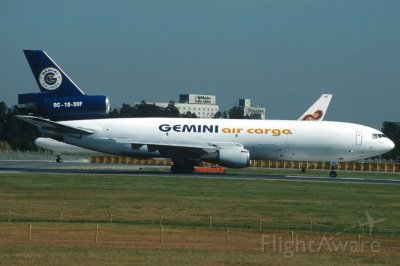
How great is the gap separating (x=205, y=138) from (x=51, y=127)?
12.2 m

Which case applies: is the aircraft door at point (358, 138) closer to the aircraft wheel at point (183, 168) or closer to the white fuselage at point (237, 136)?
the white fuselage at point (237, 136)

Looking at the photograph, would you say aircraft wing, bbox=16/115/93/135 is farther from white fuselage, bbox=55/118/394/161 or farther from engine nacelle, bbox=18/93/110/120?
engine nacelle, bbox=18/93/110/120

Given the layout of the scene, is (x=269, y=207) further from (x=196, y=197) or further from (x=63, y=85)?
(x=63, y=85)

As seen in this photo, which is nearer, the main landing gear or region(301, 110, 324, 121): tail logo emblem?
the main landing gear

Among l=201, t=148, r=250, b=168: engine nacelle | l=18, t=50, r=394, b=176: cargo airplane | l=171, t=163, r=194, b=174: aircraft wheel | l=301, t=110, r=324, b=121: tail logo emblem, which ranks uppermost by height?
l=301, t=110, r=324, b=121: tail logo emblem

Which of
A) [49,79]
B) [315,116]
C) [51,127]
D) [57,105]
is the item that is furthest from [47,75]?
[315,116]

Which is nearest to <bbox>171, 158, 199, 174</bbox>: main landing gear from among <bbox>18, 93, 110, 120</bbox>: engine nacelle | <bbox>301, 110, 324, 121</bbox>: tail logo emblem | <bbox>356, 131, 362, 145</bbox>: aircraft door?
<bbox>18, 93, 110, 120</bbox>: engine nacelle

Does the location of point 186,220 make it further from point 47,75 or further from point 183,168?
point 47,75

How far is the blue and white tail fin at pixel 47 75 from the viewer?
221ft

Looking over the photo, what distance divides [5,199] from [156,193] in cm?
918

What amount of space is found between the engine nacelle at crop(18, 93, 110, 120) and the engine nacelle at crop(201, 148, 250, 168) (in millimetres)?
11431

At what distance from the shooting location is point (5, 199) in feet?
139

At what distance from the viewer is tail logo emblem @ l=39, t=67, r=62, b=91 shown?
67.3 m

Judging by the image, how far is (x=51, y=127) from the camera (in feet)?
212
